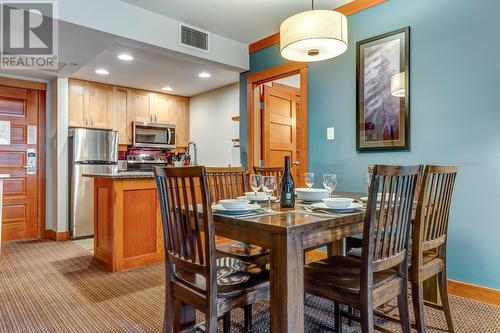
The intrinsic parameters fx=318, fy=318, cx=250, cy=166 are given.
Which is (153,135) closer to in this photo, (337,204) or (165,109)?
(165,109)

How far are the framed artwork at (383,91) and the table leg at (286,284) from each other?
1.87 m

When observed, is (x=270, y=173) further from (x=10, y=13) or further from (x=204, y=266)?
(x=10, y=13)

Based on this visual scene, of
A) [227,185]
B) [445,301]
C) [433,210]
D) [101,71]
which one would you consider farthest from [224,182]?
[101,71]

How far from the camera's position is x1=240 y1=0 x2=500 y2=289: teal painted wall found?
2.23 m

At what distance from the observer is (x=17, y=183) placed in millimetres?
4414

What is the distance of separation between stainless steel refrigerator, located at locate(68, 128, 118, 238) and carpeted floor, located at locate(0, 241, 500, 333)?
1303 mm

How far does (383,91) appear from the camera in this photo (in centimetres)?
275

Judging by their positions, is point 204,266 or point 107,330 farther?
point 107,330

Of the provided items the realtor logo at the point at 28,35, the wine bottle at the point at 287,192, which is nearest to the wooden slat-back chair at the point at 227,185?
the wine bottle at the point at 287,192

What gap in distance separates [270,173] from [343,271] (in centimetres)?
149

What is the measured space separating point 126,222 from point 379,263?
237 cm

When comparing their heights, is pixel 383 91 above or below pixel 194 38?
below

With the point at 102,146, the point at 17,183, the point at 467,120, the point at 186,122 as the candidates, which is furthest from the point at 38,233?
the point at 467,120

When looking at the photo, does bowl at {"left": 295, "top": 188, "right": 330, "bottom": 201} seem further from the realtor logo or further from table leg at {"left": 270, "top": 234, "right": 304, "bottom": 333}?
the realtor logo
